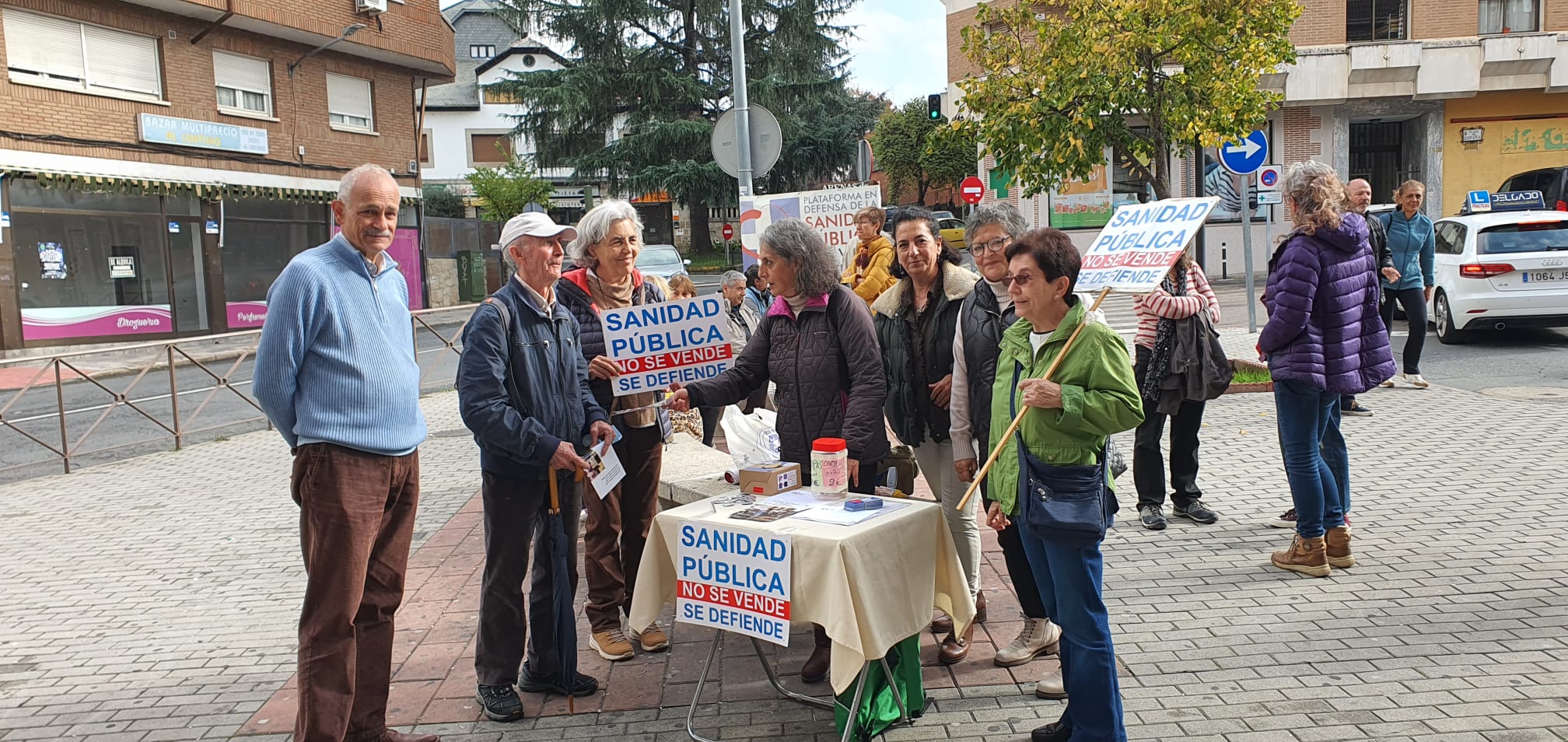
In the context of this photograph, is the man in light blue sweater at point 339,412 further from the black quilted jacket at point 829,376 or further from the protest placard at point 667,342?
the black quilted jacket at point 829,376

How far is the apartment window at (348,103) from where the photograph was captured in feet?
90.8

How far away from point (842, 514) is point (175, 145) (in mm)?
23566

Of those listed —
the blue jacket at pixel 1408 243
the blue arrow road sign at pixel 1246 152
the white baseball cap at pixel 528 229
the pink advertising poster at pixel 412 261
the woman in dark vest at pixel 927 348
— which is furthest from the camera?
the pink advertising poster at pixel 412 261

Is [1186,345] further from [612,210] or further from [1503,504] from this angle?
[612,210]

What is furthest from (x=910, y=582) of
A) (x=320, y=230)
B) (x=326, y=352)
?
(x=320, y=230)

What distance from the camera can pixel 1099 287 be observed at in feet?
12.7

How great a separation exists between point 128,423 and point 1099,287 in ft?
41.9

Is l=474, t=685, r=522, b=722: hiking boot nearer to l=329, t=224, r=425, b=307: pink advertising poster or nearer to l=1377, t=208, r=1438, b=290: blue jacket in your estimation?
l=1377, t=208, r=1438, b=290: blue jacket

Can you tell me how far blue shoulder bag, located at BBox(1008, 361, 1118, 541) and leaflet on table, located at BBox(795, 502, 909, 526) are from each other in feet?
1.63

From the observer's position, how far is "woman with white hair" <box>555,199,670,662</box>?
197 inches

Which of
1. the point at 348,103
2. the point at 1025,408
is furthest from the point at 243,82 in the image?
the point at 1025,408

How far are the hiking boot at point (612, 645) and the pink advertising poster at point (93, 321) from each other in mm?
19839

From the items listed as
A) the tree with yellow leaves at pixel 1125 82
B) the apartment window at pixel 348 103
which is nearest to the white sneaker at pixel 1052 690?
the tree with yellow leaves at pixel 1125 82

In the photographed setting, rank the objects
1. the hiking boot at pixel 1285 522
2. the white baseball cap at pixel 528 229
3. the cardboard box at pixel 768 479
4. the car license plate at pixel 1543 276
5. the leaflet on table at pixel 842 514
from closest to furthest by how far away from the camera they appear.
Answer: the leaflet on table at pixel 842 514 → the cardboard box at pixel 768 479 → the white baseball cap at pixel 528 229 → the hiking boot at pixel 1285 522 → the car license plate at pixel 1543 276
